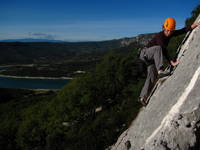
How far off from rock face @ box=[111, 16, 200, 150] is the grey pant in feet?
3.43

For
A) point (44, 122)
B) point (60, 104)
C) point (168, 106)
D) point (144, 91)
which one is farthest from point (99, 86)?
point (168, 106)

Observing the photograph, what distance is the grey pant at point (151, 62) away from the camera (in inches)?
336

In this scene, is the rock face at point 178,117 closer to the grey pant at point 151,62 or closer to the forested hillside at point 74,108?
the grey pant at point 151,62

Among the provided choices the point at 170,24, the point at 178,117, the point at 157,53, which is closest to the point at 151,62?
the point at 157,53

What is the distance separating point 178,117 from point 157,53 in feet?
10.7

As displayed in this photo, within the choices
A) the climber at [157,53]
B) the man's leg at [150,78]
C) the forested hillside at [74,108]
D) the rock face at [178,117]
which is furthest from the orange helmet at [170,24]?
the forested hillside at [74,108]

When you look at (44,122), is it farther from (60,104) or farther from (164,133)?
(164,133)

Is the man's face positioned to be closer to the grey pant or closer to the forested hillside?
the grey pant

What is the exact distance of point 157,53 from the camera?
8.55 metres

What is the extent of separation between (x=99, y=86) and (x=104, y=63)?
819 centimetres

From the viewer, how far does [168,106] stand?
→ 6.75 metres

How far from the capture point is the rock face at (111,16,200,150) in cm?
588

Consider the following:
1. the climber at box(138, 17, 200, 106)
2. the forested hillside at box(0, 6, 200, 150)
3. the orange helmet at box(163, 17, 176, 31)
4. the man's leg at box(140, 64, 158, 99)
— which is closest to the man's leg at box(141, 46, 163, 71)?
the climber at box(138, 17, 200, 106)

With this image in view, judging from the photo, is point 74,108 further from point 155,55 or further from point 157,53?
point 157,53
